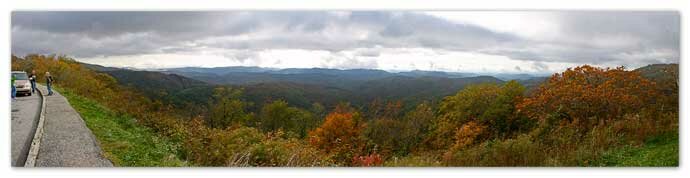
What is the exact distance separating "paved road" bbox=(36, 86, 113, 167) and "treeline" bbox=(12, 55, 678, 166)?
0.61 meters

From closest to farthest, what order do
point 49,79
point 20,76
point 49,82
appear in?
point 20,76, point 49,79, point 49,82

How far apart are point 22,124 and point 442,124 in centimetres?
529

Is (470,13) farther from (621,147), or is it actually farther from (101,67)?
(101,67)

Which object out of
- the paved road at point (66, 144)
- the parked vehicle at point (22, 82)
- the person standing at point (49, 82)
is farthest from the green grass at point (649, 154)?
the person standing at point (49, 82)

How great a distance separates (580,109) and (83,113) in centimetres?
738

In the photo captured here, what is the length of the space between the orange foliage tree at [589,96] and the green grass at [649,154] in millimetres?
425

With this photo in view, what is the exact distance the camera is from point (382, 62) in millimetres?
6410

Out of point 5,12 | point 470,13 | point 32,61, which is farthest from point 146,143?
point 470,13

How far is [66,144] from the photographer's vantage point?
6105 mm

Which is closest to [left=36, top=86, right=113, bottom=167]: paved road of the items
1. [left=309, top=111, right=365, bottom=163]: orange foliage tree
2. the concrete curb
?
the concrete curb

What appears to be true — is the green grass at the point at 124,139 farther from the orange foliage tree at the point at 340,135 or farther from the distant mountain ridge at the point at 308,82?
the orange foliage tree at the point at 340,135

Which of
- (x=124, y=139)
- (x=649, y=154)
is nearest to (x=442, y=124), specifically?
(x=649, y=154)

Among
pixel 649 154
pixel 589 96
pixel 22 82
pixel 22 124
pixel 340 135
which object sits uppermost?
pixel 22 82

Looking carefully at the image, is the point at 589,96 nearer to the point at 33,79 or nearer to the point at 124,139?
the point at 124,139
